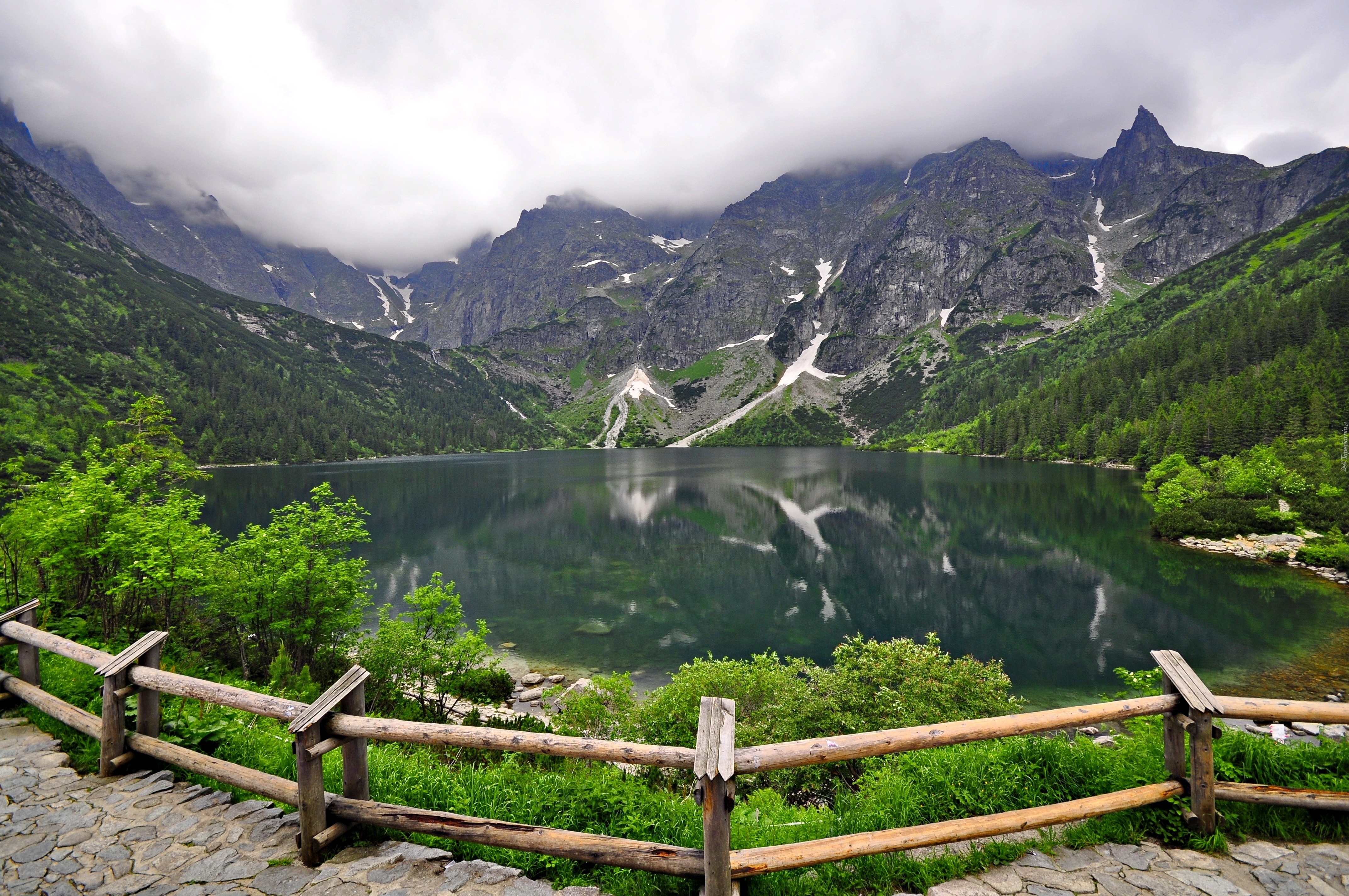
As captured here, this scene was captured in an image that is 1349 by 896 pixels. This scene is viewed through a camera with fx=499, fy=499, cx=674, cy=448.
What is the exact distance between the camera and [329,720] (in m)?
6.07

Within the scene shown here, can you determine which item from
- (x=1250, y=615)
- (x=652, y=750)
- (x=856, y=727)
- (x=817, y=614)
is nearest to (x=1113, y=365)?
(x=1250, y=615)

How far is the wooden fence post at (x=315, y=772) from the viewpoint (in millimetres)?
5691

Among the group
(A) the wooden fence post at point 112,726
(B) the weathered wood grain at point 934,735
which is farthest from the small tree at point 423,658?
(B) the weathered wood grain at point 934,735

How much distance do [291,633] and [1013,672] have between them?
109 ft

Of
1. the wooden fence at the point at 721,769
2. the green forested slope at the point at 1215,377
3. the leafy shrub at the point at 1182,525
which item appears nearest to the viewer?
the wooden fence at the point at 721,769

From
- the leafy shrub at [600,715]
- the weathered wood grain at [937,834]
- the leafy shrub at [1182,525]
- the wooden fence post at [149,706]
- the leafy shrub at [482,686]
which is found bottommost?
the leafy shrub at [482,686]

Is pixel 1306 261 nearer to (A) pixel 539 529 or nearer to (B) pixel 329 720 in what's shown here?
(A) pixel 539 529

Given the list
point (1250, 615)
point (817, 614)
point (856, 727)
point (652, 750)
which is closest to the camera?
point (652, 750)

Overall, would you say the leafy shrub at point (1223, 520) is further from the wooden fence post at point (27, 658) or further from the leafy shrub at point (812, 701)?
the wooden fence post at point (27, 658)

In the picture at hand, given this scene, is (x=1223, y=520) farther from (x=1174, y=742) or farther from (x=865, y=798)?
(x=865, y=798)

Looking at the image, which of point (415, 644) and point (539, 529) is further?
point (539, 529)

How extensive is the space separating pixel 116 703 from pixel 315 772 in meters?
4.76

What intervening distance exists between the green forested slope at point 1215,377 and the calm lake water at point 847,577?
18.6 meters

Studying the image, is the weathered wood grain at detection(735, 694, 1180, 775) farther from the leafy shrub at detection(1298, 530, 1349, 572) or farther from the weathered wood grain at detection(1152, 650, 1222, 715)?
the leafy shrub at detection(1298, 530, 1349, 572)
